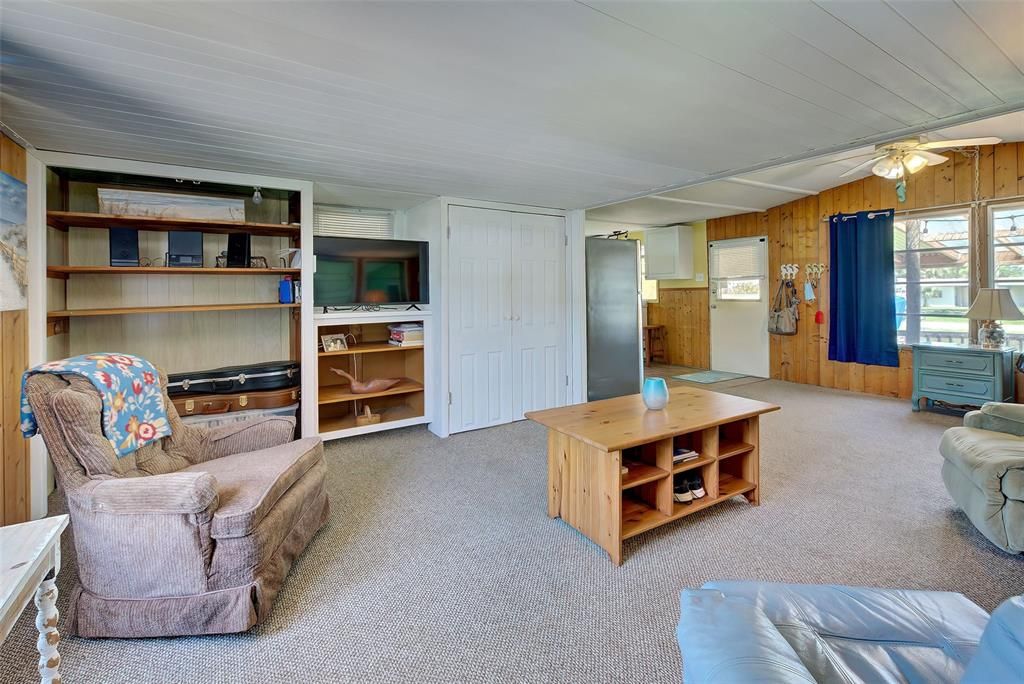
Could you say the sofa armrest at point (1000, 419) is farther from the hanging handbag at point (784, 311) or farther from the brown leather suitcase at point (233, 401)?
the brown leather suitcase at point (233, 401)

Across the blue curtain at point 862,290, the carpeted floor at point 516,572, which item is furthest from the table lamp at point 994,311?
the carpeted floor at point 516,572

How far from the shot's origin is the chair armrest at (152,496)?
5.20 feet

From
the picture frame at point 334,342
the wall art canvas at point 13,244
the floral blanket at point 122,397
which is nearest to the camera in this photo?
the floral blanket at point 122,397

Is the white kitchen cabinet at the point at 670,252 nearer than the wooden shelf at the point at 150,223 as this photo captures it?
No

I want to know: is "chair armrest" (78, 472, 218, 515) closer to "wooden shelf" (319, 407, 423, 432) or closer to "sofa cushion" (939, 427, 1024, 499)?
"wooden shelf" (319, 407, 423, 432)

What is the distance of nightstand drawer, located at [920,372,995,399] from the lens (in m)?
4.21

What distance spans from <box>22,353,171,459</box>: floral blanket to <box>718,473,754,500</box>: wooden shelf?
9.19 feet

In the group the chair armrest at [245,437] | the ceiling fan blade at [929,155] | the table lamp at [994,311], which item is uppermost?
the ceiling fan blade at [929,155]

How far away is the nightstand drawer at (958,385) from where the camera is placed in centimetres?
421

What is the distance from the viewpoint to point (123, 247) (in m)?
2.97

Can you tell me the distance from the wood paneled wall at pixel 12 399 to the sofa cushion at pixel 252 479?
103cm

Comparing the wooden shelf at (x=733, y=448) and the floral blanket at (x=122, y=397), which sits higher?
the floral blanket at (x=122, y=397)

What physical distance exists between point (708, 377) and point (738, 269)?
1725 mm

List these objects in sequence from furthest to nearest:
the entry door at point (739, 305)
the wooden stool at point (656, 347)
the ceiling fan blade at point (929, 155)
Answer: the wooden stool at point (656, 347)
the entry door at point (739, 305)
the ceiling fan blade at point (929, 155)
